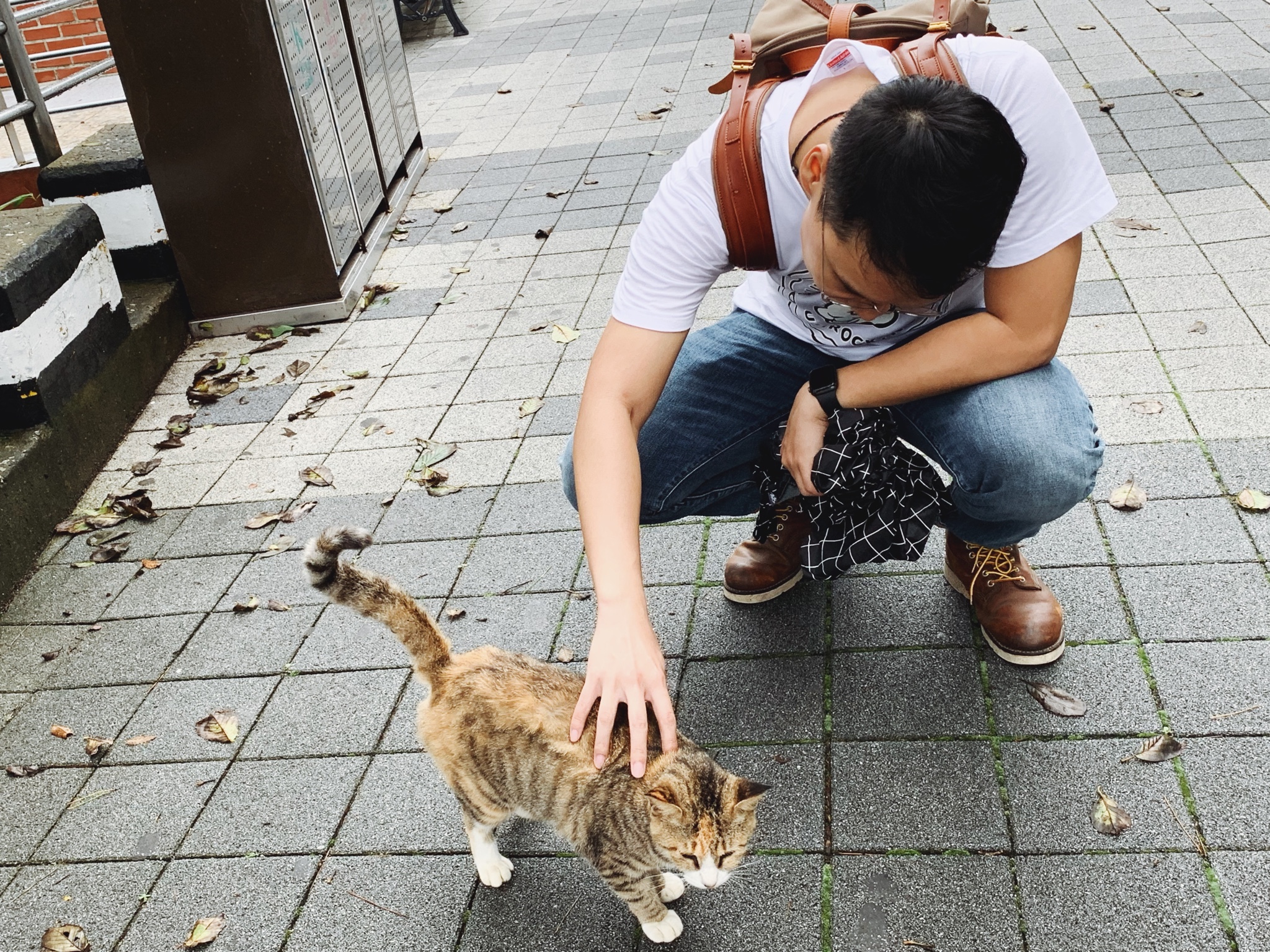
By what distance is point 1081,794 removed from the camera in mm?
2369

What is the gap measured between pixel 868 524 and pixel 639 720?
922 millimetres

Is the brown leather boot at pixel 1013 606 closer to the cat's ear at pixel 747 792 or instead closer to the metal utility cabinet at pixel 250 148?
the cat's ear at pixel 747 792

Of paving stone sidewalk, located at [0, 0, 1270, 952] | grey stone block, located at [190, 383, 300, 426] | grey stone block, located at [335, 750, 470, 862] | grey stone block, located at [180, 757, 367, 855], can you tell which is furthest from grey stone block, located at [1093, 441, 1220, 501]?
grey stone block, located at [190, 383, 300, 426]

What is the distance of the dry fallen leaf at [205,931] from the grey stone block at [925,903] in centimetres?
139

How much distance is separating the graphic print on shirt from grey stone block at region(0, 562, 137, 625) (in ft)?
8.41

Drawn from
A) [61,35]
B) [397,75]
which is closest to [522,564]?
[397,75]

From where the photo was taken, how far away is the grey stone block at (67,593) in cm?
361

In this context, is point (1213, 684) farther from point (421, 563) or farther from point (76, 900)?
point (76, 900)

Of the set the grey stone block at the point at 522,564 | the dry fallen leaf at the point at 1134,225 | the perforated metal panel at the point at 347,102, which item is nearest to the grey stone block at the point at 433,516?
the grey stone block at the point at 522,564

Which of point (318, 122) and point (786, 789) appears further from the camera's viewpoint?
point (318, 122)

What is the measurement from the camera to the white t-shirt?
2.16 meters

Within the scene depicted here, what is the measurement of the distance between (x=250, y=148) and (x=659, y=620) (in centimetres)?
344

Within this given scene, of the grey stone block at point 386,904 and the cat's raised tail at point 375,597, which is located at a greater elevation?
the cat's raised tail at point 375,597

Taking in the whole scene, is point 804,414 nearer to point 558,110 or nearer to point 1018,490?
point 1018,490
